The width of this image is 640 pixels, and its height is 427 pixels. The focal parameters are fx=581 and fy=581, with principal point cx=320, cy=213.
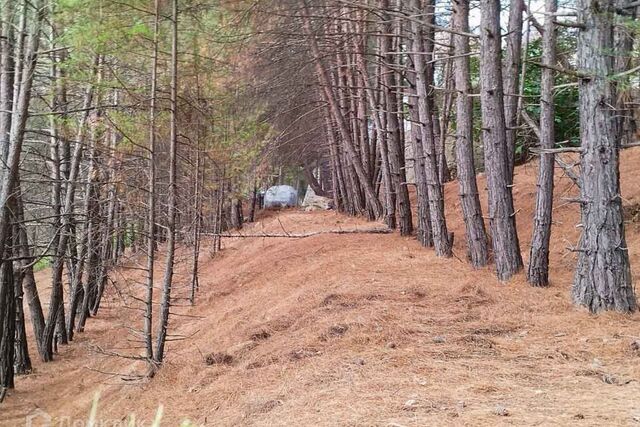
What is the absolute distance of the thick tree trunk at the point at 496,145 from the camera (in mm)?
7484

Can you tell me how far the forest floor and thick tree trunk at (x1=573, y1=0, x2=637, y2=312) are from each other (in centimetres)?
30

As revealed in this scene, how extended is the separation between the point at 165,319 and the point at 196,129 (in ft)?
20.4

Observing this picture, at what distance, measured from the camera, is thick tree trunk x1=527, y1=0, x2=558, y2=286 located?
7.23 metres

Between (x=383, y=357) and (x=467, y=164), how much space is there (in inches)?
163

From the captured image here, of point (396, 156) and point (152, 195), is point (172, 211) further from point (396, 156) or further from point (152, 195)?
point (396, 156)

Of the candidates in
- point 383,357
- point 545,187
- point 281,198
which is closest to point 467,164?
point 545,187

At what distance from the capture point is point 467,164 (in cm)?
856

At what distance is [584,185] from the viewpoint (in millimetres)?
5902

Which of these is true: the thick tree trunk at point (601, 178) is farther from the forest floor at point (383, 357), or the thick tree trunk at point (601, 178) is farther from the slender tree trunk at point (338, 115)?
the slender tree trunk at point (338, 115)

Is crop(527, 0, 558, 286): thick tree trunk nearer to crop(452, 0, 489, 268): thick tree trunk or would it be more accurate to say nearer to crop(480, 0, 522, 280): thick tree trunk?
crop(480, 0, 522, 280): thick tree trunk

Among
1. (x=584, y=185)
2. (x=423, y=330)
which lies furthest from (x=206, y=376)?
(x=584, y=185)

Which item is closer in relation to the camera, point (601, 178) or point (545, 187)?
point (601, 178)

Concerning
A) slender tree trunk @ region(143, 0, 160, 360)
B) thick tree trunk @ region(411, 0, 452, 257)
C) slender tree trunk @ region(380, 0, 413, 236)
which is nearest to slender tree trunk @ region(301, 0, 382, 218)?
slender tree trunk @ region(380, 0, 413, 236)


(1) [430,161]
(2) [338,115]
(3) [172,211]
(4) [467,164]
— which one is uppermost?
(2) [338,115]
